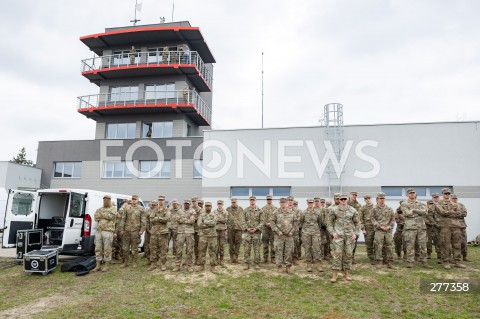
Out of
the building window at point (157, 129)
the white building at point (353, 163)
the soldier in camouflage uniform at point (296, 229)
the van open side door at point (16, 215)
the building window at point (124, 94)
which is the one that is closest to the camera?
the soldier in camouflage uniform at point (296, 229)

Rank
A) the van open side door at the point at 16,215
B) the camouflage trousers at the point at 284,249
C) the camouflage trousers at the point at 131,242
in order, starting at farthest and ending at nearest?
1. the van open side door at the point at 16,215
2. the camouflage trousers at the point at 131,242
3. the camouflage trousers at the point at 284,249

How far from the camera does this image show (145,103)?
2367 cm

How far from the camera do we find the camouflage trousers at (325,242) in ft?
32.7

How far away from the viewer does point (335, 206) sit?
325 inches

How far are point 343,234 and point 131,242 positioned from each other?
580 centimetres

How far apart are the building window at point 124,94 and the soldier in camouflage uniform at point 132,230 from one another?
16.5 m

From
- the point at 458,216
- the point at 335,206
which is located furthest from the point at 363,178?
the point at 335,206

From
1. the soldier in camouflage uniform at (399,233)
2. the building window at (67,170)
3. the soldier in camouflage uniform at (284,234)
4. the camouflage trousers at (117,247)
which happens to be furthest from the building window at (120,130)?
the soldier in camouflage uniform at (399,233)

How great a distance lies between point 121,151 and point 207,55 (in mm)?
10834

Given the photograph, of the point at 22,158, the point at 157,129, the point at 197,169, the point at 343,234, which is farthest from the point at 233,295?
the point at 22,158

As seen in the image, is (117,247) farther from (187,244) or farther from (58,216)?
(187,244)

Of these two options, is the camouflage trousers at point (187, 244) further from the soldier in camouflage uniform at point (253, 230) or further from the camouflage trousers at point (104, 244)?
the camouflage trousers at point (104, 244)

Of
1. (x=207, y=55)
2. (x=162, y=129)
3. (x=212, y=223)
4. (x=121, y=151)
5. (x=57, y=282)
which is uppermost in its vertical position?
(x=207, y=55)

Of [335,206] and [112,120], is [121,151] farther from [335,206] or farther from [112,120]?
[335,206]
